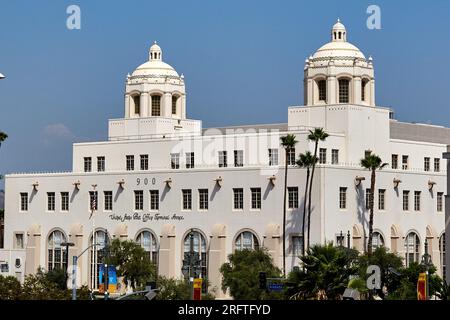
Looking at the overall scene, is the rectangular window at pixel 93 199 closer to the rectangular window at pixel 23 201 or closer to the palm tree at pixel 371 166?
the rectangular window at pixel 23 201

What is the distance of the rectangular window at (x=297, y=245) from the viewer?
112 m

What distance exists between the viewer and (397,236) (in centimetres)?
11650

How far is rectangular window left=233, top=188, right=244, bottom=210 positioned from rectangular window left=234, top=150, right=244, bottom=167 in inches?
159

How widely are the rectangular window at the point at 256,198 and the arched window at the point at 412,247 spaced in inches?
566

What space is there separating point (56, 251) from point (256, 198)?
76.5 feet

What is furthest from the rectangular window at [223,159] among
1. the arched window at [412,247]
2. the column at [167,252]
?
the arched window at [412,247]

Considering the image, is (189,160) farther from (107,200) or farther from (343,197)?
(343,197)

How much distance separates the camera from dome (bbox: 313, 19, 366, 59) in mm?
119375

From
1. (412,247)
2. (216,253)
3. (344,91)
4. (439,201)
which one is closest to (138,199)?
(216,253)

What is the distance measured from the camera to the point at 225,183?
117 m
